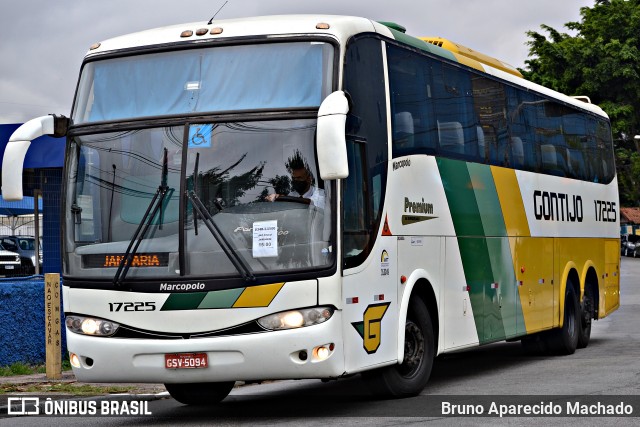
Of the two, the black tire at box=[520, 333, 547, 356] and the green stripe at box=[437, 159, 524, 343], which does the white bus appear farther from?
the black tire at box=[520, 333, 547, 356]

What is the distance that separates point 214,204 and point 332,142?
4.17ft

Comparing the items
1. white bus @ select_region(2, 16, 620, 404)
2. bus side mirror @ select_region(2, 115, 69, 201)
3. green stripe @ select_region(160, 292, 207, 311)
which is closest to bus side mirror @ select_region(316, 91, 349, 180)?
white bus @ select_region(2, 16, 620, 404)

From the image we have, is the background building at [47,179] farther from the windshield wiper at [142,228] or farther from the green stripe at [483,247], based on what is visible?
the windshield wiper at [142,228]

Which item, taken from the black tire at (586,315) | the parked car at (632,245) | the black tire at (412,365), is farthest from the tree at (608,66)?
the black tire at (412,365)

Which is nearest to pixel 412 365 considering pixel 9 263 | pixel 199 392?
pixel 199 392

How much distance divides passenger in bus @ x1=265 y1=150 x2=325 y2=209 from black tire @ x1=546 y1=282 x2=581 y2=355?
7876 mm

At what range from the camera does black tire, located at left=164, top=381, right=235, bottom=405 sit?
12.0m

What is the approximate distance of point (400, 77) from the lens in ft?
39.3

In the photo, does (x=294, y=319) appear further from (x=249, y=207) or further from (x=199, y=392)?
(x=199, y=392)

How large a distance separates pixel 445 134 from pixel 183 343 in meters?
4.41

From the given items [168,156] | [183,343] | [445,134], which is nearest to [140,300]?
[183,343]

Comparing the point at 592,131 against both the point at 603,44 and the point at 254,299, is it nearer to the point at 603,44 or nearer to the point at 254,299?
the point at 254,299

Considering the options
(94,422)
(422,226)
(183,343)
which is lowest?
(94,422)

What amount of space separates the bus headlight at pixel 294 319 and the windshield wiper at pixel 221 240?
0.36 meters
